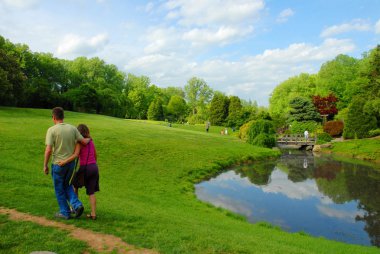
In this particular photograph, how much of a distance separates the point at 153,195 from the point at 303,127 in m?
49.1

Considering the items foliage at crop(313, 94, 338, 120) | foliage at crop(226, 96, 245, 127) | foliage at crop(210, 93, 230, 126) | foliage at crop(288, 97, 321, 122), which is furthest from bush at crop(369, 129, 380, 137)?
foliage at crop(210, 93, 230, 126)

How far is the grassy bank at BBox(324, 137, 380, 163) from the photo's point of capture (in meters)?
36.7

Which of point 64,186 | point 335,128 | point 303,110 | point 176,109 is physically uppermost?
point 303,110

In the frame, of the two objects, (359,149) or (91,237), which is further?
(359,149)

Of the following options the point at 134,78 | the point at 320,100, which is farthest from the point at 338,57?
the point at 134,78

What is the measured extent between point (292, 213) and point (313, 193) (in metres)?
5.78

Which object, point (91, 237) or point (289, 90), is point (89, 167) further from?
point (289, 90)

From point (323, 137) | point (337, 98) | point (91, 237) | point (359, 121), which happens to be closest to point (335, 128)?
point (323, 137)

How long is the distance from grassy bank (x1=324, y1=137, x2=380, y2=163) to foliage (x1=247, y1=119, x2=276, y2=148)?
345 inches

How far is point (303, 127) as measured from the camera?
58.5m

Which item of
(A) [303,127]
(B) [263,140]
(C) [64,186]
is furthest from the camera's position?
(A) [303,127]

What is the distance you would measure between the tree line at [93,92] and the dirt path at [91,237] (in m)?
34.5

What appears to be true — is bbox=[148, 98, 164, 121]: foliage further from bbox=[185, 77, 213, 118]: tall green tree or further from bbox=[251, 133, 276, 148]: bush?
bbox=[251, 133, 276, 148]: bush

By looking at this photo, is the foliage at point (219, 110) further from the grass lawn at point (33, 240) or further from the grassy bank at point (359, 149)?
the grass lawn at point (33, 240)
